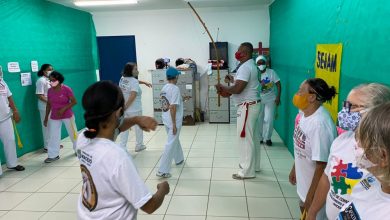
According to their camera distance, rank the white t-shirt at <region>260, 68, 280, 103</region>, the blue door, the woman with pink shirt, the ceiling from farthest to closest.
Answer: the blue door, the ceiling, the white t-shirt at <region>260, 68, 280, 103</region>, the woman with pink shirt

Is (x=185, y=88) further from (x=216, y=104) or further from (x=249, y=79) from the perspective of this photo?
(x=249, y=79)

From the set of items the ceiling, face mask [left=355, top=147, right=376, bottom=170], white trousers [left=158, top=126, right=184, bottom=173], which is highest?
the ceiling

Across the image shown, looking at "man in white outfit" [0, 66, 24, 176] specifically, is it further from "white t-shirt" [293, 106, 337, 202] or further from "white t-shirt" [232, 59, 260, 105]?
"white t-shirt" [293, 106, 337, 202]

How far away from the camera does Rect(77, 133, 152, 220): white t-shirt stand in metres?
1.25

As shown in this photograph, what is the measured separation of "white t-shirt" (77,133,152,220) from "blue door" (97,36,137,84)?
20.2ft

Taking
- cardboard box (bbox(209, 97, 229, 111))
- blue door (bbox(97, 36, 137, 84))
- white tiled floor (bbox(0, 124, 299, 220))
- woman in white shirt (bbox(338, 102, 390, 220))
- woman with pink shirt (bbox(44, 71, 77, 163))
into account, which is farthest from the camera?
blue door (bbox(97, 36, 137, 84))

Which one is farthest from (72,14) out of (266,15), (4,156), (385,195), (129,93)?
(385,195)

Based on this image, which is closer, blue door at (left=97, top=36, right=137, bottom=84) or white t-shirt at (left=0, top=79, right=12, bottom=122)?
white t-shirt at (left=0, top=79, right=12, bottom=122)

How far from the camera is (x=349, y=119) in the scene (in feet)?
4.72

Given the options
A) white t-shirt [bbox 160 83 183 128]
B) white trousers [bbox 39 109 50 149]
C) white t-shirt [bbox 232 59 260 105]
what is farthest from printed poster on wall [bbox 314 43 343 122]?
white trousers [bbox 39 109 50 149]

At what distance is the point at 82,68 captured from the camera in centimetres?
664

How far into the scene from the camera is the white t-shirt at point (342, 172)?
4.44 ft

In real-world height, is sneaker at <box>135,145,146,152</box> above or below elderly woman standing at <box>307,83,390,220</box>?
below

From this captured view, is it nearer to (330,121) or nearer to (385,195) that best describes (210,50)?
(330,121)
